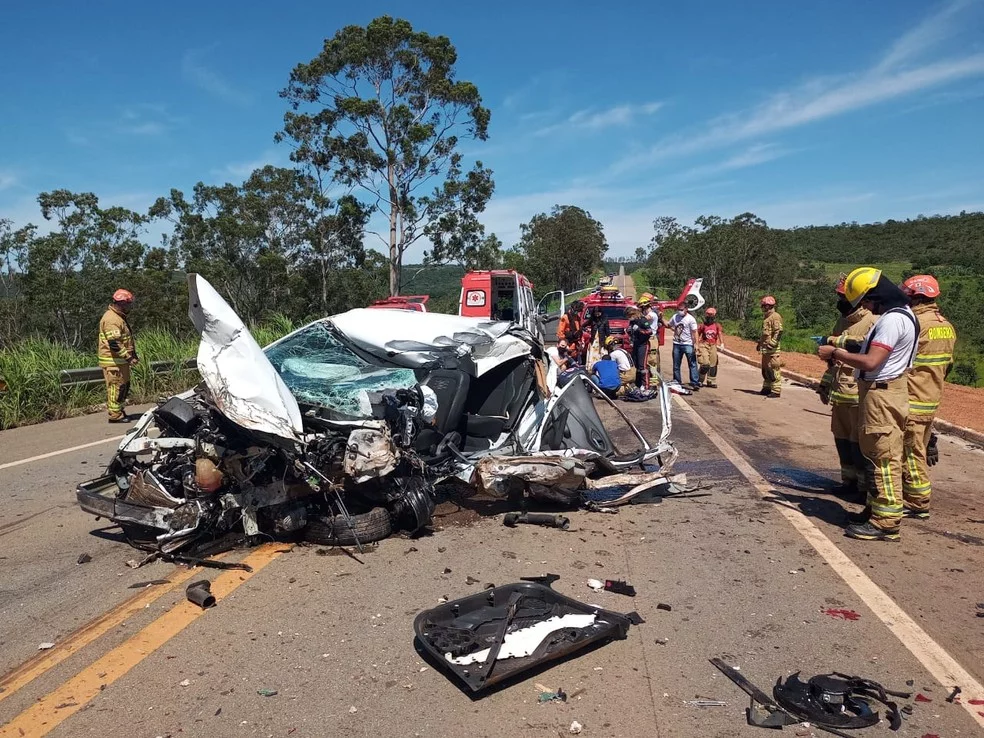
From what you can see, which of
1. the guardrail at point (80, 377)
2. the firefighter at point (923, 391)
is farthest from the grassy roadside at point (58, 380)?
the firefighter at point (923, 391)

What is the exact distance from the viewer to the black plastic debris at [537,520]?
5266 mm

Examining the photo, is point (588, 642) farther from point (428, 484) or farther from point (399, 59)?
point (399, 59)

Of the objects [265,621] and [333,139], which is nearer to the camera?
[265,621]

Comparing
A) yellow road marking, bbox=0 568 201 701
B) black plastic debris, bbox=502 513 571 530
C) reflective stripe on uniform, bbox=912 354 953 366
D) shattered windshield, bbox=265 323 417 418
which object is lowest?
black plastic debris, bbox=502 513 571 530

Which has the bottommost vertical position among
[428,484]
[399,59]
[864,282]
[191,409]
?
[428,484]

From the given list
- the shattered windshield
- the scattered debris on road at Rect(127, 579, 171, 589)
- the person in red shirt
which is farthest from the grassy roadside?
the person in red shirt

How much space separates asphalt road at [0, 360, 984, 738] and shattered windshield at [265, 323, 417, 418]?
1.01 meters

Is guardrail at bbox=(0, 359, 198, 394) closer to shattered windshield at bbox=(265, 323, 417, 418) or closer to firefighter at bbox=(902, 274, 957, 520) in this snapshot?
shattered windshield at bbox=(265, 323, 417, 418)

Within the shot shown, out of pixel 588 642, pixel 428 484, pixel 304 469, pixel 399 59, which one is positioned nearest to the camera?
pixel 588 642

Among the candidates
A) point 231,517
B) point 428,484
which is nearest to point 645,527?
A: point 428,484

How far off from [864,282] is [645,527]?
95.2 inches

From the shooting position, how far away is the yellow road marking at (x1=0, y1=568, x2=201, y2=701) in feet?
10.1

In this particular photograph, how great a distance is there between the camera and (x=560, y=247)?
51625mm

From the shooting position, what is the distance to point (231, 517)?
14.9 ft
